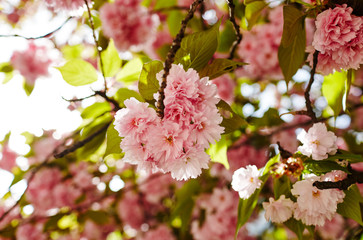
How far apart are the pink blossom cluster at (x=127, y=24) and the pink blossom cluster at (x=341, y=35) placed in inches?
45.2

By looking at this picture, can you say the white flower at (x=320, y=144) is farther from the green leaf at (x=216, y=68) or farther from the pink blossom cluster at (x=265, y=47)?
the pink blossom cluster at (x=265, y=47)

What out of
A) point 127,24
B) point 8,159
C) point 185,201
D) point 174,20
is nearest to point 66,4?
point 127,24

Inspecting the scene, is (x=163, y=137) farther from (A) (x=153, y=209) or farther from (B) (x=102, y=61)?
(A) (x=153, y=209)

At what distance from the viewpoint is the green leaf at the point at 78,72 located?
1.04 metres

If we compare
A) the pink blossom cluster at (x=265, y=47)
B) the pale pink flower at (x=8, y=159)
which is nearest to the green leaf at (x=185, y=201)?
the pink blossom cluster at (x=265, y=47)

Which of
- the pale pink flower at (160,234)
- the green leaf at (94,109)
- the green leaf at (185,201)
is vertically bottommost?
the pale pink flower at (160,234)

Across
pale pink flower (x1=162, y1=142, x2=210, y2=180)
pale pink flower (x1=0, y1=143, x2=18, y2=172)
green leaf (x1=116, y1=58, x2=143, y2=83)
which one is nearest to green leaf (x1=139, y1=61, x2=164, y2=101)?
pale pink flower (x1=162, y1=142, x2=210, y2=180)

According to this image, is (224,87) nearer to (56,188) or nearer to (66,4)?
(66,4)

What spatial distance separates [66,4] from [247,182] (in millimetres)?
924

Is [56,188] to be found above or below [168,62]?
below

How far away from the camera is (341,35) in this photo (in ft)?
2.71

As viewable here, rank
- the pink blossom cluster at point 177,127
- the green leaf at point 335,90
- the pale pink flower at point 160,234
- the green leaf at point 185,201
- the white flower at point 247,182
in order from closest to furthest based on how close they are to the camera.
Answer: the pink blossom cluster at point 177,127, the white flower at point 247,182, the green leaf at point 335,90, the green leaf at point 185,201, the pale pink flower at point 160,234

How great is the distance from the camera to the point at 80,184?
249 cm

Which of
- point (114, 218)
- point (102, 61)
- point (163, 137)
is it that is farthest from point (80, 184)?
point (163, 137)
